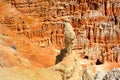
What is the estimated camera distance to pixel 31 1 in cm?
4331

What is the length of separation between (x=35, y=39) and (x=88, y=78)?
24235mm

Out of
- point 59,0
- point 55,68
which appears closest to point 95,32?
point 59,0

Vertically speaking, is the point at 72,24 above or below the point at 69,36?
below

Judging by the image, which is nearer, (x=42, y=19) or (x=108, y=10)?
(x=42, y=19)

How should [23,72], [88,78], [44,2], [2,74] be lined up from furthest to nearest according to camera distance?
[44,2] < [88,78] < [23,72] < [2,74]

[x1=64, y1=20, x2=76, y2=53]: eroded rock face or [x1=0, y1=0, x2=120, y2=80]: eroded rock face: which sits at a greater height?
[x1=64, y1=20, x2=76, y2=53]: eroded rock face

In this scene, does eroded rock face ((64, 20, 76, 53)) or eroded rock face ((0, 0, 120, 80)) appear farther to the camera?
eroded rock face ((0, 0, 120, 80))

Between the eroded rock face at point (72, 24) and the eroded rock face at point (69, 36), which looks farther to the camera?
the eroded rock face at point (72, 24)

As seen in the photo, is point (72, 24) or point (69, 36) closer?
point (69, 36)

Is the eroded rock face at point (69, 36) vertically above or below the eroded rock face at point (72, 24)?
above

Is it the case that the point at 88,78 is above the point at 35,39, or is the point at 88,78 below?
above

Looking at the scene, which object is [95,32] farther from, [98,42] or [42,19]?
[42,19]

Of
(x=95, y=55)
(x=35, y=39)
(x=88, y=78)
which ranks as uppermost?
(x=88, y=78)

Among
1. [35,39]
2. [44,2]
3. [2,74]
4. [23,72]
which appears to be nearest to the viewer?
[2,74]
